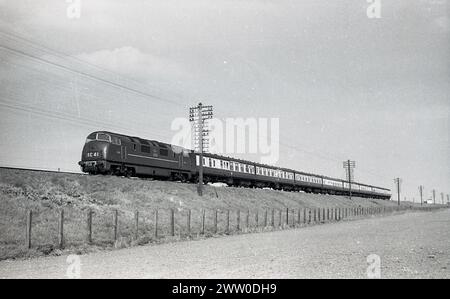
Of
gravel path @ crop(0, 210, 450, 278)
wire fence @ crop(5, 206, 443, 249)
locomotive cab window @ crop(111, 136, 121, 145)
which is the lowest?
gravel path @ crop(0, 210, 450, 278)

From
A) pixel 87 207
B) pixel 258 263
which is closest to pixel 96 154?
pixel 87 207

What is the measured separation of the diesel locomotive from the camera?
2930 centimetres

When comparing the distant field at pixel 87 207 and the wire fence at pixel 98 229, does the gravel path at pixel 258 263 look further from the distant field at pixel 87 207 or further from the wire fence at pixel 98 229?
the distant field at pixel 87 207

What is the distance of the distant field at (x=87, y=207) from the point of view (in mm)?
17203

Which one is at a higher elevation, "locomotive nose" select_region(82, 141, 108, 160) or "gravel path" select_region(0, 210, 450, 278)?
"locomotive nose" select_region(82, 141, 108, 160)

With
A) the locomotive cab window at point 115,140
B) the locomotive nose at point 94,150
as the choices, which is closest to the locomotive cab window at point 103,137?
the locomotive cab window at point 115,140

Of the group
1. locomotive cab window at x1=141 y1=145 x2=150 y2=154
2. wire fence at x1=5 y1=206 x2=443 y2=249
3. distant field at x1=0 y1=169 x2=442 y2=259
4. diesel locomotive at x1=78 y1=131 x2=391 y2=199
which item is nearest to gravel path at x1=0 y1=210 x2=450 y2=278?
wire fence at x1=5 y1=206 x2=443 y2=249

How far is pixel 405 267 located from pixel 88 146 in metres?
23.7

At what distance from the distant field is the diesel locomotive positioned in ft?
4.15

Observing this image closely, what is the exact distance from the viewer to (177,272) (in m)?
10.3

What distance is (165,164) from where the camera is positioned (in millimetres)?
35281

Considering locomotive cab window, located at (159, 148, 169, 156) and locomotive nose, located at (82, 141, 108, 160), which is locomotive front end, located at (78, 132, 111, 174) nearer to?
locomotive nose, located at (82, 141, 108, 160)
